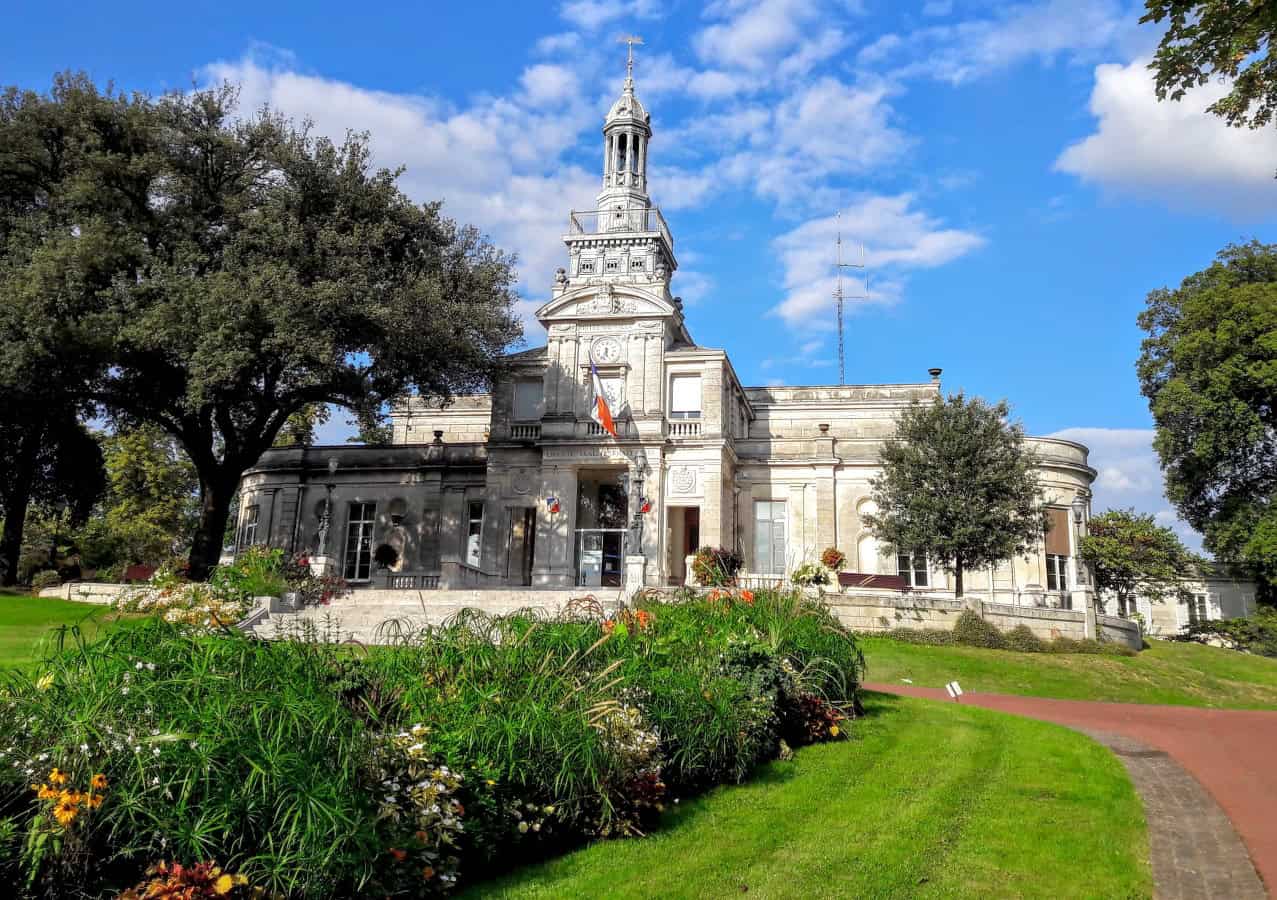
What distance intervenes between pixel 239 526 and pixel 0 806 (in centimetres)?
3482

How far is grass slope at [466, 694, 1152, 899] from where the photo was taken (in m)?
6.09

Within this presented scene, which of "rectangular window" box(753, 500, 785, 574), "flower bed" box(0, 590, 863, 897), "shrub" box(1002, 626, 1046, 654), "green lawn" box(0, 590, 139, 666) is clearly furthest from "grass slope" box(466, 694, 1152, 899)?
"rectangular window" box(753, 500, 785, 574)

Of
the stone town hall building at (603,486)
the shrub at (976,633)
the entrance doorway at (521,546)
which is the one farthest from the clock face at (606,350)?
the shrub at (976,633)

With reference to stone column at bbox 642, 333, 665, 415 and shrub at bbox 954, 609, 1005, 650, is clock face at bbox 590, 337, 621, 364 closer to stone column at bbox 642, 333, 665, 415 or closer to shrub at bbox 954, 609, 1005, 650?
stone column at bbox 642, 333, 665, 415

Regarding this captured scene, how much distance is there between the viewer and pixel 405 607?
67.6ft

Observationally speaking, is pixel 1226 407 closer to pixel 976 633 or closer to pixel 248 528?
pixel 976 633

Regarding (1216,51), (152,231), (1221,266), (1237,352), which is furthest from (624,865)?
(1221,266)

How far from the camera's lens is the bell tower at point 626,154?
1905 inches

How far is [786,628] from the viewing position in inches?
457

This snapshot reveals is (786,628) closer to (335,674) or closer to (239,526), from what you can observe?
(335,674)

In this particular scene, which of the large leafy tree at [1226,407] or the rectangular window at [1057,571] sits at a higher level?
the large leafy tree at [1226,407]

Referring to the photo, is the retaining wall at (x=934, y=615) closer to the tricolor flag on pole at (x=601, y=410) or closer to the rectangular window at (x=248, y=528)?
the tricolor flag on pole at (x=601, y=410)

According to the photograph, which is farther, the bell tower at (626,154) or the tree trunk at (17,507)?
the bell tower at (626,154)

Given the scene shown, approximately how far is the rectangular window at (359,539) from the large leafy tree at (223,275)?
746cm
